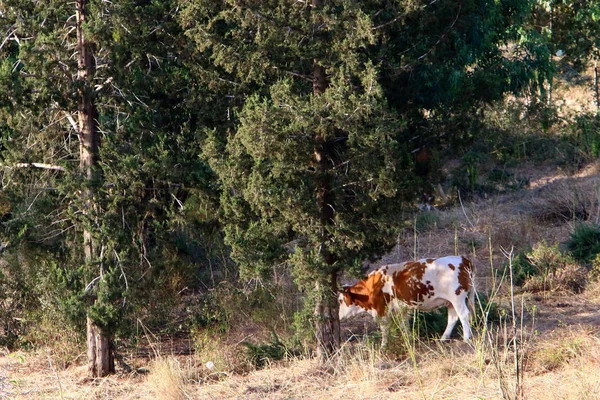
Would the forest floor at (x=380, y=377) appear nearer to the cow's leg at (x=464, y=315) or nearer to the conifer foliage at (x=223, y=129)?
the cow's leg at (x=464, y=315)

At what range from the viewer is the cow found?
446 inches

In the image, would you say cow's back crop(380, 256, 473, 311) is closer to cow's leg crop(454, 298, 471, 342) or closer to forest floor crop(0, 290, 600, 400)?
cow's leg crop(454, 298, 471, 342)

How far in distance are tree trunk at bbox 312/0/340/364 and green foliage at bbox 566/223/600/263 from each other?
6181 mm

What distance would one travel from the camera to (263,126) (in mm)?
9312

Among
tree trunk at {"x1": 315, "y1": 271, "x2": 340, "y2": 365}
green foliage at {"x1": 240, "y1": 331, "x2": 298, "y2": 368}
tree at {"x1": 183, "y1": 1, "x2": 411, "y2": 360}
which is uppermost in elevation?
tree at {"x1": 183, "y1": 1, "x2": 411, "y2": 360}

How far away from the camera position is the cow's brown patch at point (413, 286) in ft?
37.6

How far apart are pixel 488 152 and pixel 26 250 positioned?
50.0 feet

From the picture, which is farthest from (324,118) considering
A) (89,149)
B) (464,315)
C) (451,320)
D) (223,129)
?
(451,320)

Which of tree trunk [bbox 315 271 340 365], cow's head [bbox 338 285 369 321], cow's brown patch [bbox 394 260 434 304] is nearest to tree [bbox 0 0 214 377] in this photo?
tree trunk [bbox 315 271 340 365]

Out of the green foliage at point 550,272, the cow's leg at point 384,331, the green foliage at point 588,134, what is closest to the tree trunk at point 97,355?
the cow's leg at point 384,331

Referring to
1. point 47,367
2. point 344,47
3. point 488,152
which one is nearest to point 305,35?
point 344,47

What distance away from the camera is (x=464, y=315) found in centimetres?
1126

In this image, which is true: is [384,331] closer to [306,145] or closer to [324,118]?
[306,145]

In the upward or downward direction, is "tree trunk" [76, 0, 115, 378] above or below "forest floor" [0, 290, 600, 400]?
above
